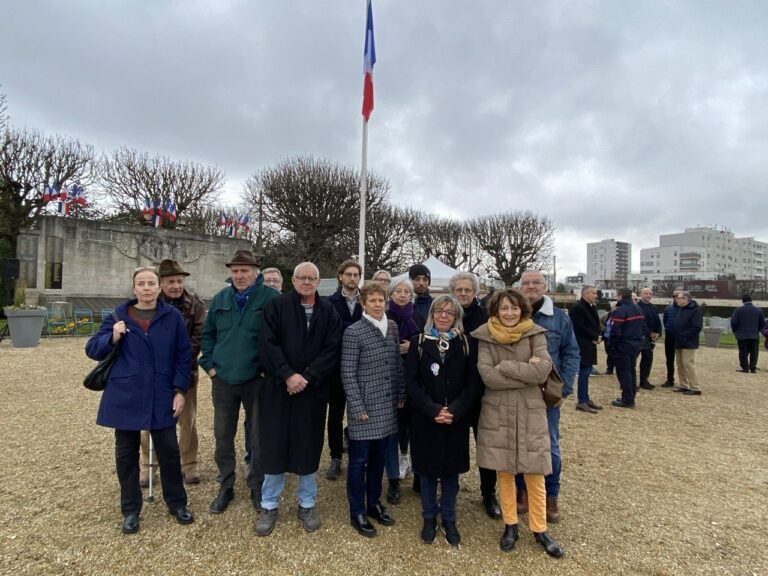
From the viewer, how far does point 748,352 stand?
10625 mm

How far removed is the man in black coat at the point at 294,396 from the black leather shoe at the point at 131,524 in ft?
2.83

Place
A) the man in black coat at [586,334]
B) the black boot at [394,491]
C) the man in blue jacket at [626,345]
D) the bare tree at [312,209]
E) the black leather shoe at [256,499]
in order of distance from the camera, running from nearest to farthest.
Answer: the black leather shoe at [256,499] < the black boot at [394,491] < the man in black coat at [586,334] < the man in blue jacket at [626,345] < the bare tree at [312,209]

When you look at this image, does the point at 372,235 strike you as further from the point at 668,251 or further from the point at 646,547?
the point at 668,251

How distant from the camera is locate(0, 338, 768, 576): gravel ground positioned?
2.77 meters

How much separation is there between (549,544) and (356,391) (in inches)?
65.0

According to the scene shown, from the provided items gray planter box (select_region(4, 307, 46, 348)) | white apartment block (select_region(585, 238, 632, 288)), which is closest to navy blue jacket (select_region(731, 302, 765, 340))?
gray planter box (select_region(4, 307, 46, 348))

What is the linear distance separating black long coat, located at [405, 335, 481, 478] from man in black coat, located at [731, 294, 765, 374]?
10449 millimetres

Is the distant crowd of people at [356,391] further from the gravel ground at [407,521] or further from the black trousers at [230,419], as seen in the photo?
the gravel ground at [407,521]

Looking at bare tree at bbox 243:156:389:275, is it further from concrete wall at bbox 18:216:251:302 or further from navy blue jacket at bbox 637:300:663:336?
navy blue jacket at bbox 637:300:663:336

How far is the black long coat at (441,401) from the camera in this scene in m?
2.99

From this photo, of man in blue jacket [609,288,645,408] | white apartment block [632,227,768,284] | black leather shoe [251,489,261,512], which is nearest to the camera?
black leather shoe [251,489,261,512]

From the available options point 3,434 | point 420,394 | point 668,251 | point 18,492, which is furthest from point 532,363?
point 668,251

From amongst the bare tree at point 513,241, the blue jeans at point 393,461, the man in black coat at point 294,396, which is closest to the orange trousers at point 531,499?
the blue jeans at point 393,461

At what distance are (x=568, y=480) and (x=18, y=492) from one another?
485cm
